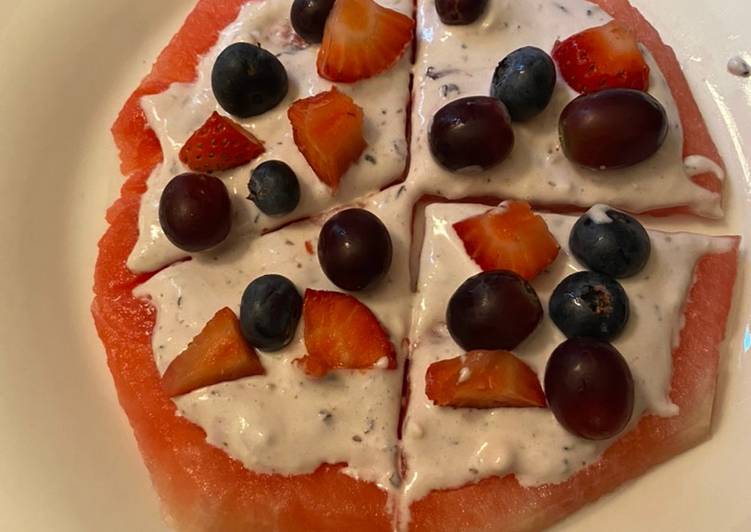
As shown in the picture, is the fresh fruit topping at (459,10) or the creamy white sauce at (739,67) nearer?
the fresh fruit topping at (459,10)

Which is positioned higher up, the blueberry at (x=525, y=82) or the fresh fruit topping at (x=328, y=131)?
the fresh fruit topping at (x=328, y=131)

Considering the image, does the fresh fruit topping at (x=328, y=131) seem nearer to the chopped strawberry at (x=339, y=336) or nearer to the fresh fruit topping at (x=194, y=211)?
the fresh fruit topping at (x=194, y=211)

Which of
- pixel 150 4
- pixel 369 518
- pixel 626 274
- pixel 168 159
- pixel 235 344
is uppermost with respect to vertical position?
pixel 150 4

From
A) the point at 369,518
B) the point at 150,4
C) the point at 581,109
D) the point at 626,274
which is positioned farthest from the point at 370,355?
the point at 150,4

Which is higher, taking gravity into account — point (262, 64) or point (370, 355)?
point (262, 64)

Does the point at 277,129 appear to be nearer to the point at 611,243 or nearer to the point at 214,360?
Result: the point at 214,360

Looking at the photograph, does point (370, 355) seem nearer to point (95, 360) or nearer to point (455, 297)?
point (455, 297)

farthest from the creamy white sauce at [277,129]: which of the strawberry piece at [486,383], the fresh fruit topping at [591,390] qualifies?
the fresh fruit topping at [591,390]
